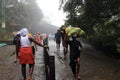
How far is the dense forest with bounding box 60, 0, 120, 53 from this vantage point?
1969 cm

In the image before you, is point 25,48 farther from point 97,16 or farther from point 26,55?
point 97,16

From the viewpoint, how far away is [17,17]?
202 ft

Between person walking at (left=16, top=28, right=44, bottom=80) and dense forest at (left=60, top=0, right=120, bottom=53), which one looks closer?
person walking at (left=16, top=28, right=44, bottom=80)

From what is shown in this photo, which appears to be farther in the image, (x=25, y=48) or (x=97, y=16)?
(x=97, y=16)

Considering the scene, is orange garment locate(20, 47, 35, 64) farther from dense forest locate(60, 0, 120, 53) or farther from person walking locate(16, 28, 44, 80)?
dense forest locate(60, 0, 120, 53)

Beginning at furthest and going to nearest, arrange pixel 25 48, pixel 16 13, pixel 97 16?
pixel 16 13, pixel 97 16, pixel 25 48

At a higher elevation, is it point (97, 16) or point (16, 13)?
point (16, 13)

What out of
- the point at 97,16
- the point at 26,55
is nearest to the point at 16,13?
the point at 97,16

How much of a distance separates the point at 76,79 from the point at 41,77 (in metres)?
1.45

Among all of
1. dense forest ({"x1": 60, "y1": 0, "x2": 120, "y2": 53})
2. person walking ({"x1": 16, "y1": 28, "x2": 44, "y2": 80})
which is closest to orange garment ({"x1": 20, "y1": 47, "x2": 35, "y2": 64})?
person walking ({"x1": 16, "y1": 28, "x2": 44, "y2": 80})

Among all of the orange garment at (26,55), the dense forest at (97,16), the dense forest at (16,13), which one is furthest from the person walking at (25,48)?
the dense forest at (16,13)

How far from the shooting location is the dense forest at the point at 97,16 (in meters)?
19.7

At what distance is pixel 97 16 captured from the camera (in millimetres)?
20875

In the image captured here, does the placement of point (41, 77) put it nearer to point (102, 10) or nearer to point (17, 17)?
point (102, 10)
